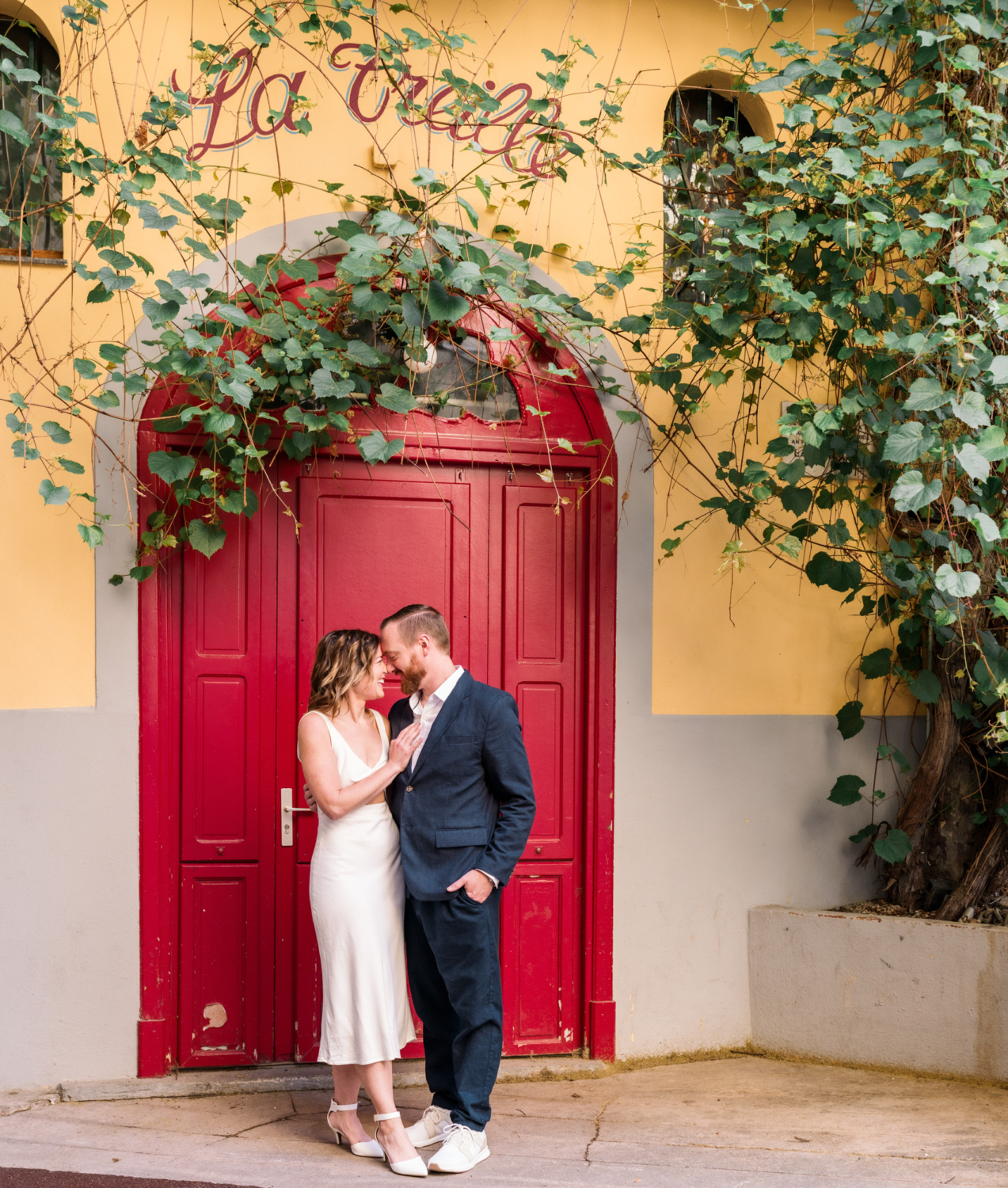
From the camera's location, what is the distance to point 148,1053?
4352 mm

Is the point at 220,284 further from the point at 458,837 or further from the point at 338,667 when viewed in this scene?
the point at 458,837

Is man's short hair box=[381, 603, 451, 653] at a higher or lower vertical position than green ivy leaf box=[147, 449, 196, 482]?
lower

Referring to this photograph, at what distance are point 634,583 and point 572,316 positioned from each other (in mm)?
1251

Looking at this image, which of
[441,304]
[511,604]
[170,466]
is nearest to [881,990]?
[511,604]

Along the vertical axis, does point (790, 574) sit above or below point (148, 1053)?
above

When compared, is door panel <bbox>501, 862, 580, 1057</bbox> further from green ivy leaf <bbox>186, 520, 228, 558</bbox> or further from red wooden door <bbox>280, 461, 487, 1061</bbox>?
green ivy leaf <bbox>186, 520, 228, 558</bbox>

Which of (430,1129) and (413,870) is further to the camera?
(430,1129)

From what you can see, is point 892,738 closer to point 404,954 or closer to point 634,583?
point 634,583

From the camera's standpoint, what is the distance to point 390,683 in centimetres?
473

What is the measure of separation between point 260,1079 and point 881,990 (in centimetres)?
276

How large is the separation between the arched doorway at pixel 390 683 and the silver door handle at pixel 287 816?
0.01 m

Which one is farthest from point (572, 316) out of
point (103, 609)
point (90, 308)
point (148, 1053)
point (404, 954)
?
point (148, 1053)

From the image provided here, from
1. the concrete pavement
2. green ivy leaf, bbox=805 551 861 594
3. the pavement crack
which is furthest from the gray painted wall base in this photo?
green ivy leaf, bbox=805 551 861 594

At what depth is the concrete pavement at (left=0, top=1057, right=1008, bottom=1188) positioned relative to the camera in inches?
144
